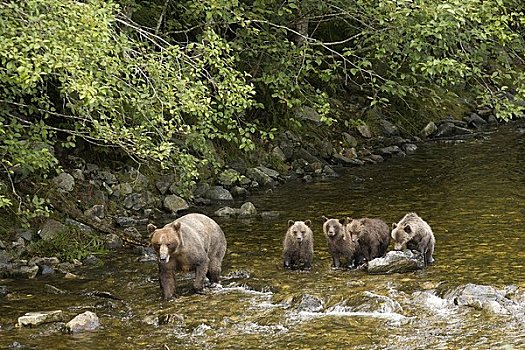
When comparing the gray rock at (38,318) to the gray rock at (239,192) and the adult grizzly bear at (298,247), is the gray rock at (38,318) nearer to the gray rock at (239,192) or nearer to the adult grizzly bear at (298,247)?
the adult grizzly bear at (298,247)

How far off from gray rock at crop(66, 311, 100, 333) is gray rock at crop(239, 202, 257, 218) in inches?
281

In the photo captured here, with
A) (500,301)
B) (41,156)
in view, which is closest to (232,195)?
(41,156)

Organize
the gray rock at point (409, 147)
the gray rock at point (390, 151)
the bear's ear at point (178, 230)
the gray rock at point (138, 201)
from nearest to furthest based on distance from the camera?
the bear's ear at point (178, 230) < the gray rock at point (138, 201) < the gray rock at point (390, 151) < the gray rock at point (409, 147)

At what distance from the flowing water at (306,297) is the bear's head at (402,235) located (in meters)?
0.59

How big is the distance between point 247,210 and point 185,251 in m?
6.13

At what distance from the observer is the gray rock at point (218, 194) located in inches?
767

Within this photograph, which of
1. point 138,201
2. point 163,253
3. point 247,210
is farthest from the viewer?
point 138,201

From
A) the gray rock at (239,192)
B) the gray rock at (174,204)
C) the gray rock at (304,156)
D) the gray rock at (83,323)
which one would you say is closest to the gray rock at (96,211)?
the gray rock at (174,204)

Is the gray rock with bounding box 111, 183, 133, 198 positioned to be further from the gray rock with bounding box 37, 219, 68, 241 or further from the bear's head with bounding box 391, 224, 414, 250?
the bear's head with bounding box 391, 224, 414, 250

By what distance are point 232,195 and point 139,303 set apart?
844cm

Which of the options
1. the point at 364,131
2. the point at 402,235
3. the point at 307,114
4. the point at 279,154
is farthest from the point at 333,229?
the point at 364,131

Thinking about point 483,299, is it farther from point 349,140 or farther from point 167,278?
point 349,140

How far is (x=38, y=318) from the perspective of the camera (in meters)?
10.7

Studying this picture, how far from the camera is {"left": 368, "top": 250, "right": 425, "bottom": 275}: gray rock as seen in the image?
12422 millimetres
